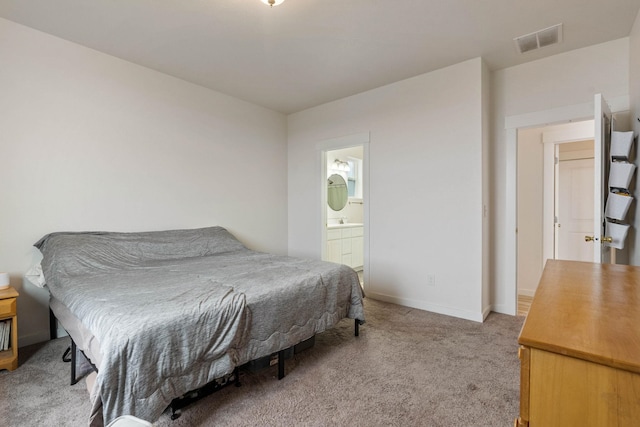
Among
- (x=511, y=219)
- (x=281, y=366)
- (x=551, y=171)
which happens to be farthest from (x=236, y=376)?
(x=551, y=171)

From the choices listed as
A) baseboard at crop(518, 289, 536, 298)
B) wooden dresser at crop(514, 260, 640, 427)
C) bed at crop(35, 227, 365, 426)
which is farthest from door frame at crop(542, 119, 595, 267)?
wooden dresser at crop(514, 260, 640, 427)

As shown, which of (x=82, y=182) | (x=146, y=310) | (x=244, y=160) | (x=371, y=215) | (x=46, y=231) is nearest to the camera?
(x=146, y=310)

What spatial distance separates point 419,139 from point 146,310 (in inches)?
116

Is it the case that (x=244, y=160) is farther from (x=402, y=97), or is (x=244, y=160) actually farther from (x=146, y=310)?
(x=146, y=310)

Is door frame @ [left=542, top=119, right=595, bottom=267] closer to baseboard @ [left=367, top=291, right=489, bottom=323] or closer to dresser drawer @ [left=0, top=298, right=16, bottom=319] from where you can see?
baseboard @ [left=367, top=291, right=489, bottom=323]

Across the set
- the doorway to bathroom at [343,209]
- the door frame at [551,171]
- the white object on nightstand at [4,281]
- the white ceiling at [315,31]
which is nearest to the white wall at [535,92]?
the white ceiling at [315,31]

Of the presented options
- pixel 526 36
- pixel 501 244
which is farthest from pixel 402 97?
pixel 501 244

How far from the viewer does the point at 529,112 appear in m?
3.03

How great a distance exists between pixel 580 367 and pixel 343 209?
521cm

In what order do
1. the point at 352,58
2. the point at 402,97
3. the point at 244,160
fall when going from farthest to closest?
the point at 244,160 → the point at 402,97 → the point at 352,58

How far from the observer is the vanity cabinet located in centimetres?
473

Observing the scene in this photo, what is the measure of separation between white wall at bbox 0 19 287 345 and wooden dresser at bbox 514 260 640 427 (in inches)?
129

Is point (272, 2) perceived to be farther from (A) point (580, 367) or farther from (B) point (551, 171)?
(B) point (551, 171)

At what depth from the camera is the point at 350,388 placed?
1.88m
